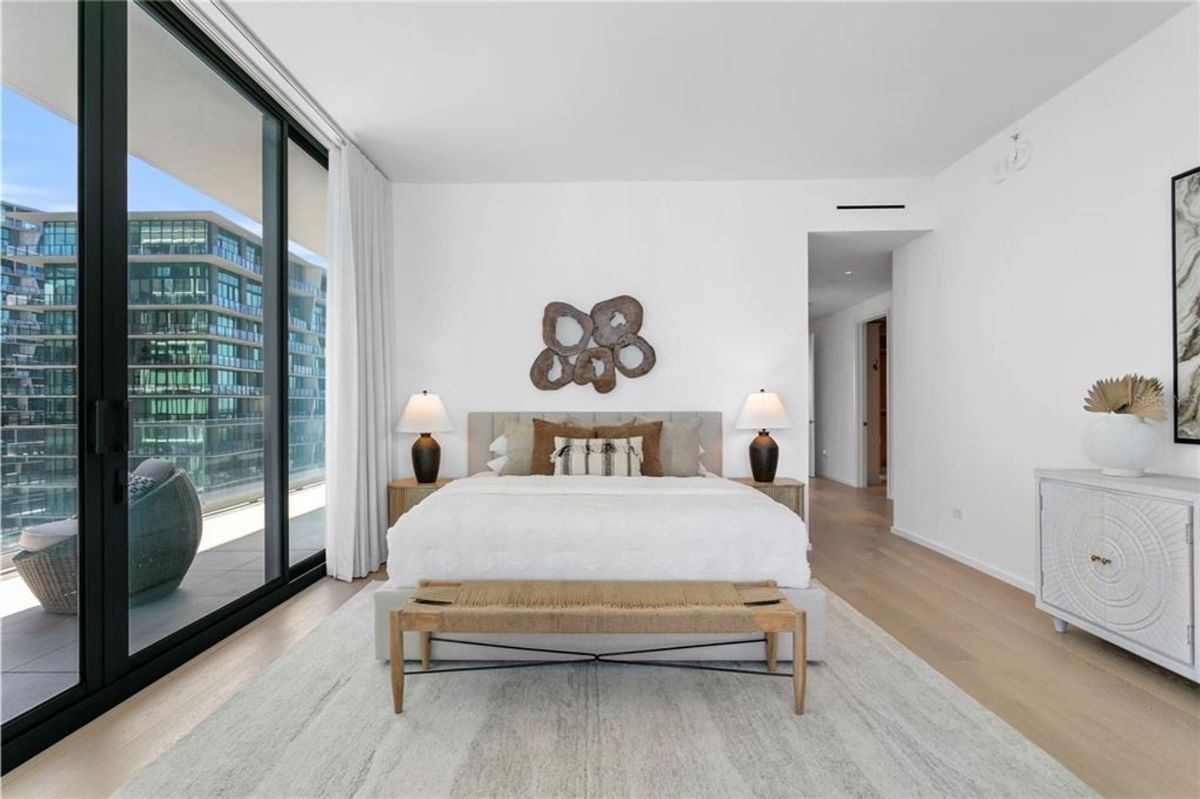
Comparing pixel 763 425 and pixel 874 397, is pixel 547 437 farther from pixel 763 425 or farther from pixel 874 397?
pixel 874 397

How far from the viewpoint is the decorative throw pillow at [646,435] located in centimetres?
375

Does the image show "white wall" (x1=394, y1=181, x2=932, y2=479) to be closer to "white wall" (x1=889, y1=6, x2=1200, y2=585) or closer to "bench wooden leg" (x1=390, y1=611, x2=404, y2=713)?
"white wall" (x1=889, y1=6, x2=1200, y2=585)

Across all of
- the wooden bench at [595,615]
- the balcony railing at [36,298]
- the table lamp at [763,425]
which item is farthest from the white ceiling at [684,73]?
the wooden bench at [595,615]

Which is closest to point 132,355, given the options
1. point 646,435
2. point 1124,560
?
point 646,435

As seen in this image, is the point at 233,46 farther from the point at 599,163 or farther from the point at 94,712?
the point at 94,712

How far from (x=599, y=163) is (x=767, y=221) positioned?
142 centimetres

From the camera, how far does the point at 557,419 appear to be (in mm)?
4355

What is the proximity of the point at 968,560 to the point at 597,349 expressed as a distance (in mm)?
3082

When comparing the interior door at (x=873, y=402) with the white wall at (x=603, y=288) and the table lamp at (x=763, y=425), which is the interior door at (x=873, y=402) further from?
the table lamp at (x=763, y=425)

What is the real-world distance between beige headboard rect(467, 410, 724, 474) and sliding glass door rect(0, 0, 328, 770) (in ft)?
4.45

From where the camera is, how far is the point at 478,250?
4453 millimetres

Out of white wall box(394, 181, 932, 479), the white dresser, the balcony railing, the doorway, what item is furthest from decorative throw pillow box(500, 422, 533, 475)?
the doorway

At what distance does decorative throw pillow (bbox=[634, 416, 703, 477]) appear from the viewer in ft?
12.8

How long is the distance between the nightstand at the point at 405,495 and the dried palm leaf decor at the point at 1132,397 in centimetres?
384
